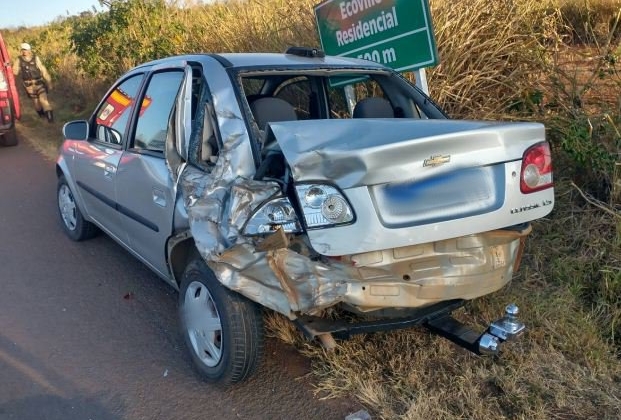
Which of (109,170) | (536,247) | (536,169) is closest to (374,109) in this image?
(536,169)

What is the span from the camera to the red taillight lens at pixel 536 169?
2992 mm

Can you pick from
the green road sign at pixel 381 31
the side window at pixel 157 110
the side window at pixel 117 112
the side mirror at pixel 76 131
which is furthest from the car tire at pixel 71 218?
the green road sign at pixel 381 31

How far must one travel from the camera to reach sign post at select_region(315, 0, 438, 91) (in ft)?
16.0

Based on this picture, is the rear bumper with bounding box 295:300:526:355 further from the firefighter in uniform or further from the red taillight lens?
the firefighter in uniform

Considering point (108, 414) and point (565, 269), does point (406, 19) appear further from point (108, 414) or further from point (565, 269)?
point (108, 414)

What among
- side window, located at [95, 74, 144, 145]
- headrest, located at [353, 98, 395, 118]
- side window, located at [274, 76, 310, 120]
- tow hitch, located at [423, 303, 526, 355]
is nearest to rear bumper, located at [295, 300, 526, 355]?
tow hitch, located at [423, 303, 526, 355]

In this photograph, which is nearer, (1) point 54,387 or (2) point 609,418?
(2) point 609,418

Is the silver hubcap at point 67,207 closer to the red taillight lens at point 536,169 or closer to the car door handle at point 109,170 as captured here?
the car door handle at point 109,170

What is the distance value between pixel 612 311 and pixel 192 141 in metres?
2.78

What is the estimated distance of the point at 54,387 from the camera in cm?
340

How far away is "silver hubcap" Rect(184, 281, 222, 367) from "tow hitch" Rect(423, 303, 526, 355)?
3.72 ft

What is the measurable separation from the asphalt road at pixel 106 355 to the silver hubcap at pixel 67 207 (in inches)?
12.4

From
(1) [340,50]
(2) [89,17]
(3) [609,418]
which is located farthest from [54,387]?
(2) [89,17]

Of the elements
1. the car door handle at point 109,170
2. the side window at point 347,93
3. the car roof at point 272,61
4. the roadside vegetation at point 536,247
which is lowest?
the roadside vegetation at point 536,247
